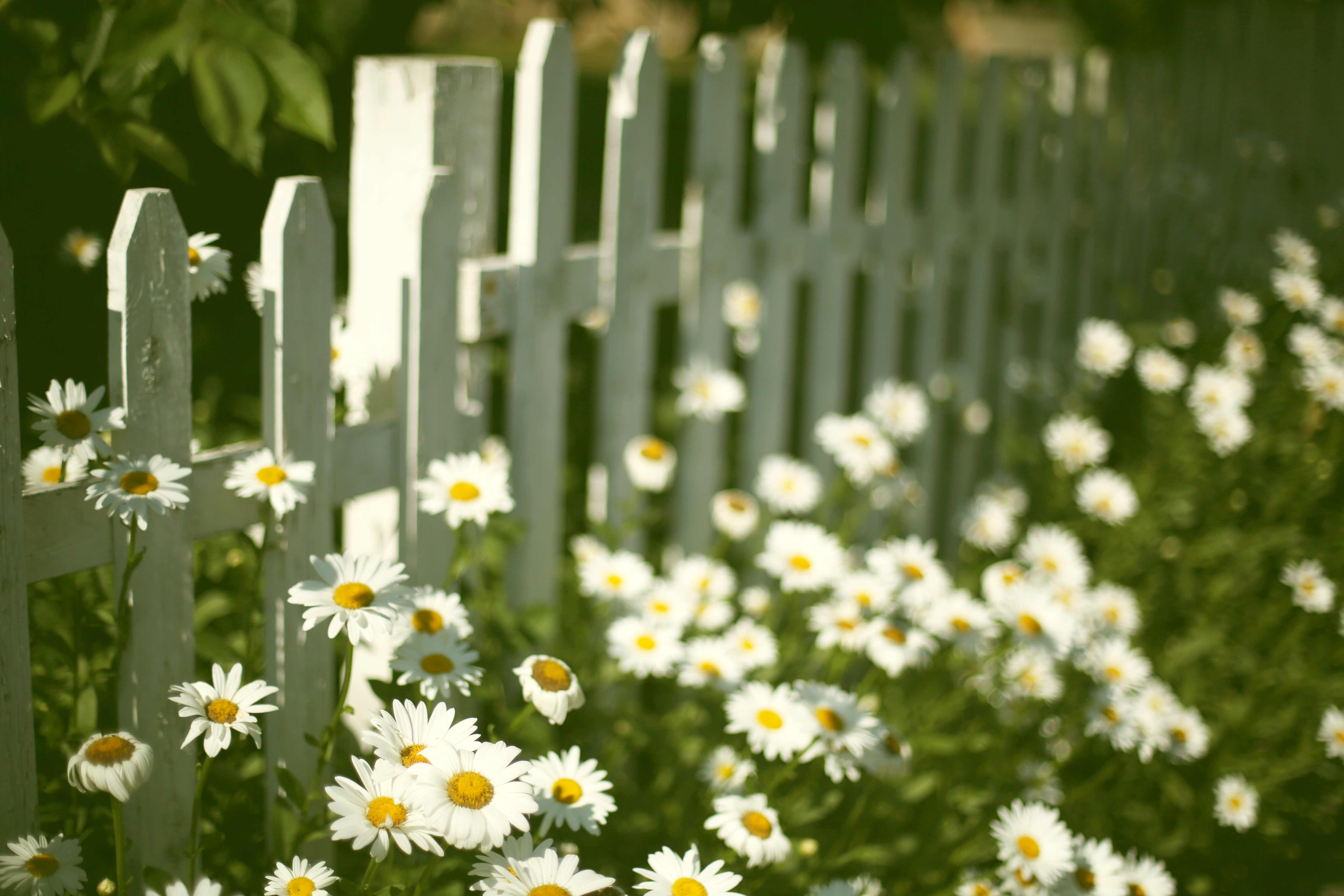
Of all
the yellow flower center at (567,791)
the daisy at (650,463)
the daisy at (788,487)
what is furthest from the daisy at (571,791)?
the daisy at (788,487)

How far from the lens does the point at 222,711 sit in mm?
1162

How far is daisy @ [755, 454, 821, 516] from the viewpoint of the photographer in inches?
91.3

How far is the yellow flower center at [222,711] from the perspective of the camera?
1.15m

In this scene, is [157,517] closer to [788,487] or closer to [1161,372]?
[788,487]

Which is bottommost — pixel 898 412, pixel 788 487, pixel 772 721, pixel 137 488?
pixel 772 721

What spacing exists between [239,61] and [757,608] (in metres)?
1.34

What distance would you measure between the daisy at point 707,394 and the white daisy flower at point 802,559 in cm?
34

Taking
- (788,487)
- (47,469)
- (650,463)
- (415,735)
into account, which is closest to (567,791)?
(415,735)

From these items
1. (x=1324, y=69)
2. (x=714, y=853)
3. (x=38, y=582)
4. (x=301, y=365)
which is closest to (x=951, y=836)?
(x=714, y=853)

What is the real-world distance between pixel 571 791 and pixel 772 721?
14.0 inches

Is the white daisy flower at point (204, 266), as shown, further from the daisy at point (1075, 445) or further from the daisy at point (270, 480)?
the daisy at point (1075, 445)

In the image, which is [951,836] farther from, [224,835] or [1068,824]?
[224,835]

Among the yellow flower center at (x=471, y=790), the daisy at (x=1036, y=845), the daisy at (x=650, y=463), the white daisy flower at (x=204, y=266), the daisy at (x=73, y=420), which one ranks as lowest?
the daisy at (x=1036, y=845)

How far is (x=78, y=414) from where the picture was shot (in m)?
1.26
